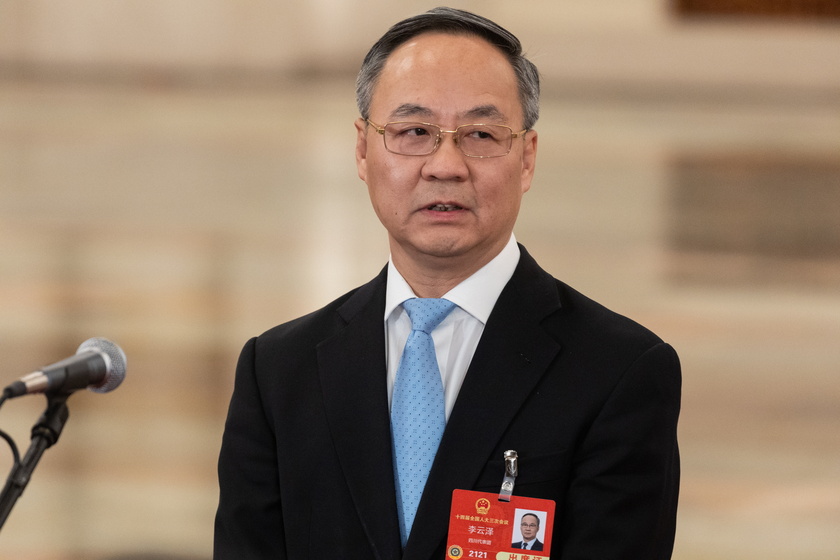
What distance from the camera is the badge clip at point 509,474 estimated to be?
4.64ft

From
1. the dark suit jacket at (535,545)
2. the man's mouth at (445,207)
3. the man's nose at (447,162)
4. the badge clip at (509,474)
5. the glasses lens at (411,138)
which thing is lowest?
the dark suit jacket at (535,545)

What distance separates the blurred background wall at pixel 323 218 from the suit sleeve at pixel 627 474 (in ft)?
1.90

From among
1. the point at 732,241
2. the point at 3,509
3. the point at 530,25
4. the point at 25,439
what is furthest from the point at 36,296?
the point at 530,25

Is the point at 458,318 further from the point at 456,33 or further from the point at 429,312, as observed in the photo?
the point at 456,33

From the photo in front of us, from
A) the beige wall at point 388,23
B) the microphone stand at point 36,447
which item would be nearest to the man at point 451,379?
the microphone stand at point 36,447

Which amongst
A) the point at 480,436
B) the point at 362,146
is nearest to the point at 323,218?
the point at 362,146

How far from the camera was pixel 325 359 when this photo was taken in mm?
1592

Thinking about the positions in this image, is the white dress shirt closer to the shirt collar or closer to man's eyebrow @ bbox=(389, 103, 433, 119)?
the shirt collar

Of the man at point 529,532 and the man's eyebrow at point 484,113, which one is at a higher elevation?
the man's eyebrow at point 484,113

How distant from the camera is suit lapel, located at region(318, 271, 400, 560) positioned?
146 cm

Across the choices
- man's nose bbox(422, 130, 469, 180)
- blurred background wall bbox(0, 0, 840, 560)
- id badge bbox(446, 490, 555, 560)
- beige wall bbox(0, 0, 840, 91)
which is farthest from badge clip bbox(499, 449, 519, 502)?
beige wall bbox(0, 0, 840, 91)

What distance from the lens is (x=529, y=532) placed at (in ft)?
4.60

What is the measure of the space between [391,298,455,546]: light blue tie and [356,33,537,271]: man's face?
0.08 m

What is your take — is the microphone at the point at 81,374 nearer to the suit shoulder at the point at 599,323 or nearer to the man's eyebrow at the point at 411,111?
the man's eyebrow at the point at 411,111
